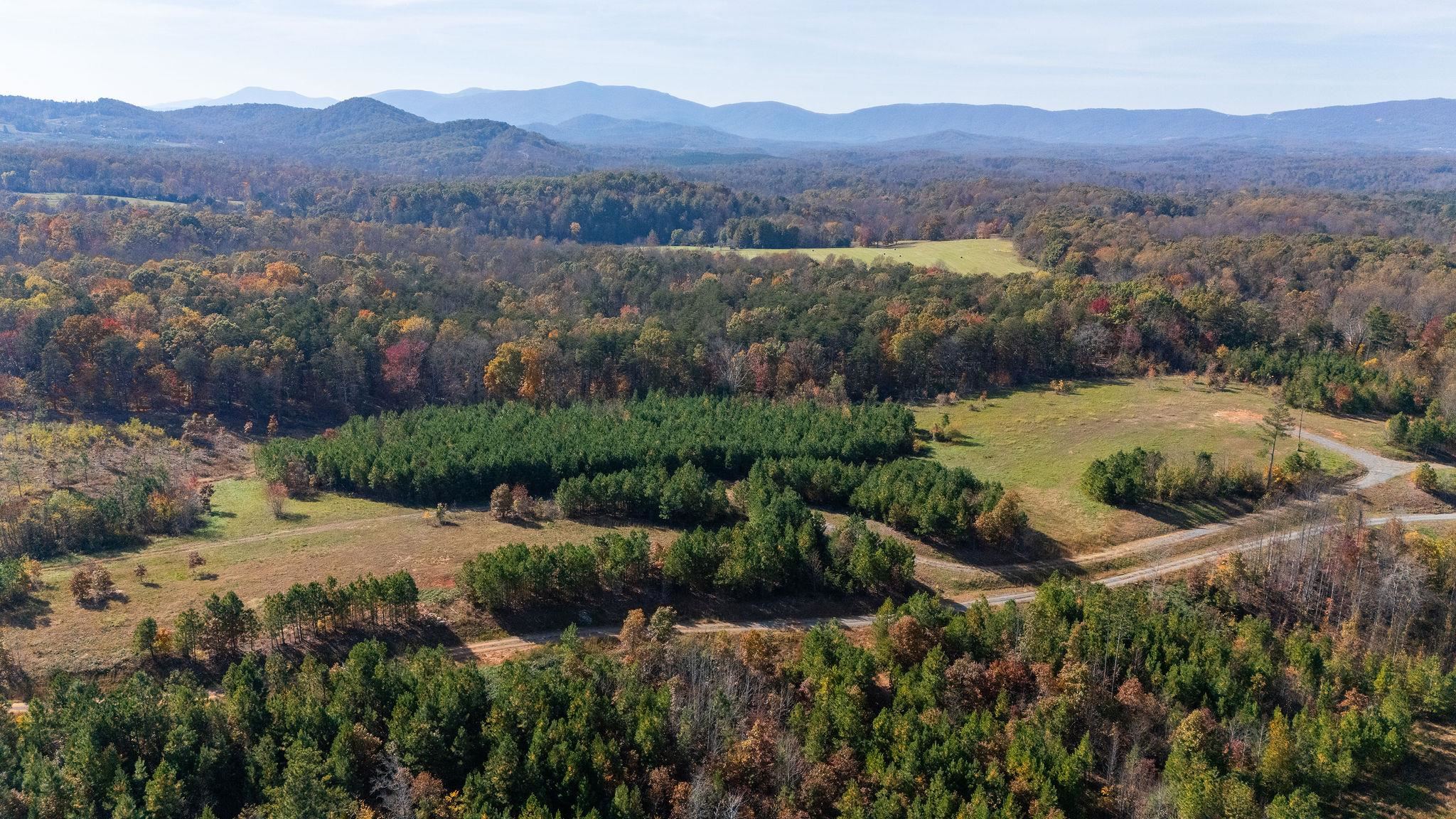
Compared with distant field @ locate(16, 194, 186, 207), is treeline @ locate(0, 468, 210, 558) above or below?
below

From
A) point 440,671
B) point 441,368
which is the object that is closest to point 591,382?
point 441,368

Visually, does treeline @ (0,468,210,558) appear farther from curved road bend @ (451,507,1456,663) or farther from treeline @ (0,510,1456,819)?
curved road bend @ (451,507,1456,663)

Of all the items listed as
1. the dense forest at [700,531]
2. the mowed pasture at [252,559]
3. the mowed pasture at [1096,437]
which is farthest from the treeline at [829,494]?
the mowed pasture at [1096,437]

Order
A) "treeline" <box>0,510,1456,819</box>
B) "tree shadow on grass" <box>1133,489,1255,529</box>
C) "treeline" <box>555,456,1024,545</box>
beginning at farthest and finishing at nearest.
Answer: "tree shadow on grass" <box>1133,489,1255,529</box>
"treeline" <box>555,456,1024,545</box>
"treeline" <box>0,510,1456,819</box>

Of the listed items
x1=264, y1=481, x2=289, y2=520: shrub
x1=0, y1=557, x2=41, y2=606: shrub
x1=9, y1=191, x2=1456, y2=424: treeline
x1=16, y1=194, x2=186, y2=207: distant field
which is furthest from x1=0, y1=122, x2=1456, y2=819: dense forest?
x1=16, y1=194, x2=186, y2=207: distant field

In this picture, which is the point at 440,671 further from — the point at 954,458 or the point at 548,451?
the point at 954,458

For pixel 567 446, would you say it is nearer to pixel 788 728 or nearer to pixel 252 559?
pixel 252 559
